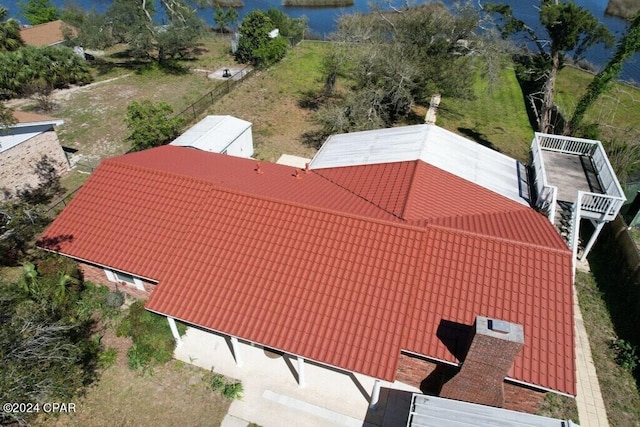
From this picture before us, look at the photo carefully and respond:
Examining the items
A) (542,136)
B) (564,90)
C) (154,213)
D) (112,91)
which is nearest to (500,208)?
(542,136)

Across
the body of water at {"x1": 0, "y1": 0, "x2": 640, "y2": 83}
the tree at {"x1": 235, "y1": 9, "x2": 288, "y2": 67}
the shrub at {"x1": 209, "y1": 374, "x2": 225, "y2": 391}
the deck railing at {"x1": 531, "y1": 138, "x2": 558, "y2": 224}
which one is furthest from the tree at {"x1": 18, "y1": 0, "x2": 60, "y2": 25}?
the deck railing at {"x1": 531, "y1": 138, "x2": 558, "y2": 224}

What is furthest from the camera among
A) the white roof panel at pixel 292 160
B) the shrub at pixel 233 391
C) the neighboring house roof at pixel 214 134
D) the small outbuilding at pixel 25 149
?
the white roof panel at pixel 292 160

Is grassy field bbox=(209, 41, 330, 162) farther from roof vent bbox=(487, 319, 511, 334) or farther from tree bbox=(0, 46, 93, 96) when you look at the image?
roof vent bbox=(487, 319, 511, 334)

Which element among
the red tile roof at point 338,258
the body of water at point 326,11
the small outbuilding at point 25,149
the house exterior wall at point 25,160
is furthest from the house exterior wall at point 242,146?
the body of water at point 326,11

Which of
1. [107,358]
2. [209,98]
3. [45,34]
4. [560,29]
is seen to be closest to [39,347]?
[107,358]

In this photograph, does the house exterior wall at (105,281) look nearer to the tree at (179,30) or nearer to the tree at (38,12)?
the tree at (179,30)

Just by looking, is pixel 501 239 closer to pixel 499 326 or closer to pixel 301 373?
pixel 499 326
